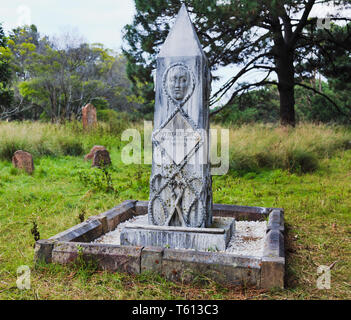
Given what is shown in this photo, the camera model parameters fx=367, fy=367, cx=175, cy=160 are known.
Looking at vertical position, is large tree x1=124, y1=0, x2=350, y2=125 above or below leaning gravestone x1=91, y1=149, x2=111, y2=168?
above

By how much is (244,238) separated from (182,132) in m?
1.39

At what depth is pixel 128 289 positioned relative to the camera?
9.82 feet

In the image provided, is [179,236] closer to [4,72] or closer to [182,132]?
[182,132]

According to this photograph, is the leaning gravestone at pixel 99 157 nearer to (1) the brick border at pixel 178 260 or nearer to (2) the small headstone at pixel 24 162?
(2) the small headstone at pixel 24 162

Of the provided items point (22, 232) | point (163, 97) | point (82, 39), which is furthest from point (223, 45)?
point (82, 39)

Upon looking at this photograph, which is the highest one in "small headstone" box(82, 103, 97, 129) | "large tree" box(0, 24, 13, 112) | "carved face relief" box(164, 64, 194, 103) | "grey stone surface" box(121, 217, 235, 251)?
"large tree" box(0, 24, 13, 112)

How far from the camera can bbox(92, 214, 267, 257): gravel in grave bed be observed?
367 centimetres

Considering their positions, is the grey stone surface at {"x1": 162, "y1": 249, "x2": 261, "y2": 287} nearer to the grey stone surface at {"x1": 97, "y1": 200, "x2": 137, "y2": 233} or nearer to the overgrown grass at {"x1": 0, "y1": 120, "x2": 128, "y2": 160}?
the grey stone surface at {"x1": 97, "y1": 200, "x2": 137, "y2": 233}

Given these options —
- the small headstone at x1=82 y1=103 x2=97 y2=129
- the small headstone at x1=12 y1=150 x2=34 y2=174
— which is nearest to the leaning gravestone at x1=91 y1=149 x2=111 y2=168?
the small headstone at x1=12 y1=150 x2=34 y2=174

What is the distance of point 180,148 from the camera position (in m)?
3.92

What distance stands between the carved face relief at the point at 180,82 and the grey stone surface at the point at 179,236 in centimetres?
136

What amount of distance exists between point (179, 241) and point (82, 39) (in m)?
20.9

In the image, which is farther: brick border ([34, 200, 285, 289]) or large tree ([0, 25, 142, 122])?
large tree ([0, 25, 142, 122])

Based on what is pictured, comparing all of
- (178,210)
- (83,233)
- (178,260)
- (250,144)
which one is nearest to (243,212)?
(178,210)
